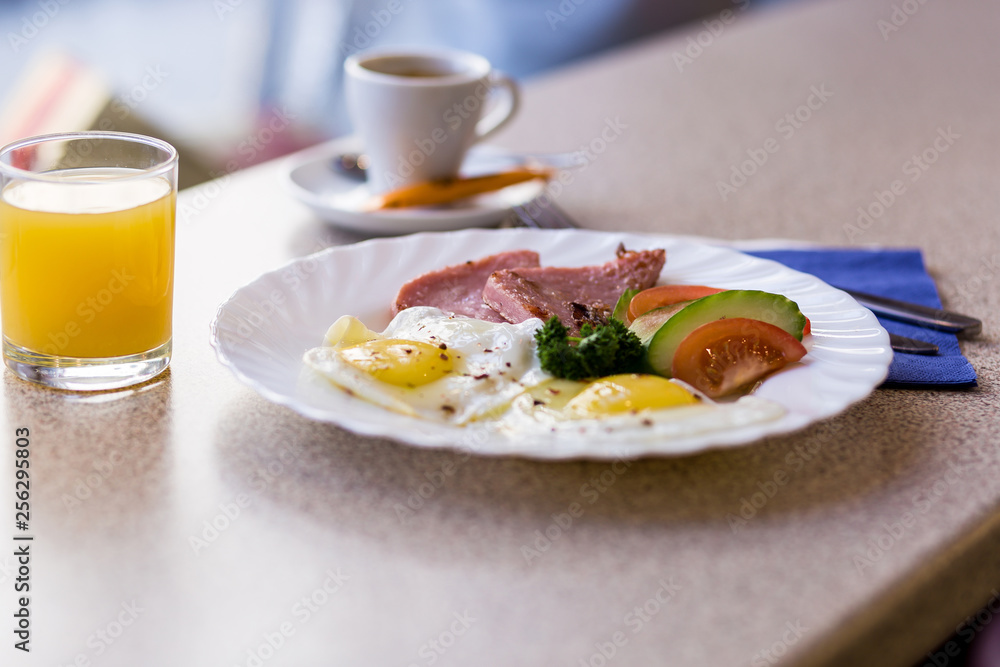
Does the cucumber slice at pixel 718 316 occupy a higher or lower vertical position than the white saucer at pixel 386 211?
higher

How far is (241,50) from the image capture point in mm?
5207

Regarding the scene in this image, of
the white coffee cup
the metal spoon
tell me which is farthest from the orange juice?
the metal spoon

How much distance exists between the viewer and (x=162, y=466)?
100 centimetres

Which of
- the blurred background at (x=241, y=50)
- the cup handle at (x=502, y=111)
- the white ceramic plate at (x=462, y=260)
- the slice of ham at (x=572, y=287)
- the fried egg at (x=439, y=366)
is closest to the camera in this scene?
the white ceramic plate at (x=462, y=260)

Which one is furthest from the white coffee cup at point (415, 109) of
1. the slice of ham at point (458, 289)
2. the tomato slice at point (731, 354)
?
the tomato slice at point (731, 354)

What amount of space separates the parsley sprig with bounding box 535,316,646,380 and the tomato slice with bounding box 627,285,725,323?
0.51 feet

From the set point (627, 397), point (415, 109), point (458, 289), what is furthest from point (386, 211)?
point (627, 397)

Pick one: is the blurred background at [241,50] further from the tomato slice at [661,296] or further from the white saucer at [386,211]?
the tomato slice at [661,296]

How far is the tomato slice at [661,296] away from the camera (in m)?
1.25

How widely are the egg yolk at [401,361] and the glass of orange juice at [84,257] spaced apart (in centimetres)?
27

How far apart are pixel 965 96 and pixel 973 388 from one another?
66.9 inches

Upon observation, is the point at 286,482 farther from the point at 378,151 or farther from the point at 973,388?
the point at 378,151

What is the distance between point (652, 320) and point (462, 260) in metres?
0.38

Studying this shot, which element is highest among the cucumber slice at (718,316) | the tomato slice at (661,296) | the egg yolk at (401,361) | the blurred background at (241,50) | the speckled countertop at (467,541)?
the cucumber slice at (718,316)
